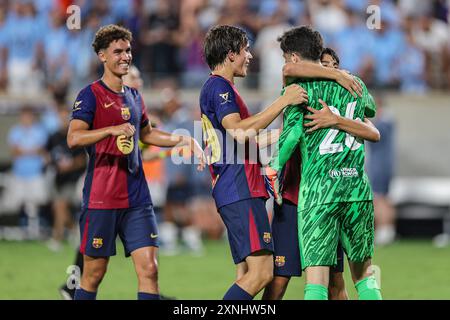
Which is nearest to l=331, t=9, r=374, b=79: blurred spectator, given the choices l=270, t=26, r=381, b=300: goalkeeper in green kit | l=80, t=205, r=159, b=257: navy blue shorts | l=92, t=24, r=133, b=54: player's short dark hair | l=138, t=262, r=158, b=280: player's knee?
l=92, t=24, r=133, b=54: player's short dark hair

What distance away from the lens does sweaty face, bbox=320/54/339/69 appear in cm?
787

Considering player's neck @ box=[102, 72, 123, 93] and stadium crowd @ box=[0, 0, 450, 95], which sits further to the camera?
stadium crowd @ box=[0, 0, 450, 95]

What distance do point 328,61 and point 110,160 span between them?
2019mm

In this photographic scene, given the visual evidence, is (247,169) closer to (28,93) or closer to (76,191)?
(76,191)

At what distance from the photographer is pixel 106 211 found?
816 cm

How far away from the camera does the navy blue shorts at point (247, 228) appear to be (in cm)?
743

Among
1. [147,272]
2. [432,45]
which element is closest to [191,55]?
[432,45]

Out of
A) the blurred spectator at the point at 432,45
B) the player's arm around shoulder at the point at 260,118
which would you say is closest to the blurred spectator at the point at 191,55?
the blurred spectator at the point at 432,45

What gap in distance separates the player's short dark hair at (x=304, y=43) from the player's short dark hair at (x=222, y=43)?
40 cm

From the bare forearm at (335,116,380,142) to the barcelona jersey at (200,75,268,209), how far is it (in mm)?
725

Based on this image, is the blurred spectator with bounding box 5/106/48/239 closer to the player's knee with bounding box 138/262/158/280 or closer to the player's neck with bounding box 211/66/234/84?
the player's knee with bounding box 138/262/158/280

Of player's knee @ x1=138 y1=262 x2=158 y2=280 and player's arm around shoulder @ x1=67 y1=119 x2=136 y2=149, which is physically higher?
player's arm around shoulder @ x1=67 y1=119 x2=136 y2=149

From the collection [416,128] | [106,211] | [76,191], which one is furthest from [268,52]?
[106,211]

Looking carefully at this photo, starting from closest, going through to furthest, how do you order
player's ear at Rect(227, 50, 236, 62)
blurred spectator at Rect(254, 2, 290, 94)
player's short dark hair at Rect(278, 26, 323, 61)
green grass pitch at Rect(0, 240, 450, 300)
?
player's short dark hair at Rect(278, 26, 323, 61)
player's ear at Rect(227, 50, 236, 62)
green grass pitch at Rect(0, 240, 450, 300)
blurred spectator at Rect(254, 2, 290, 94)
